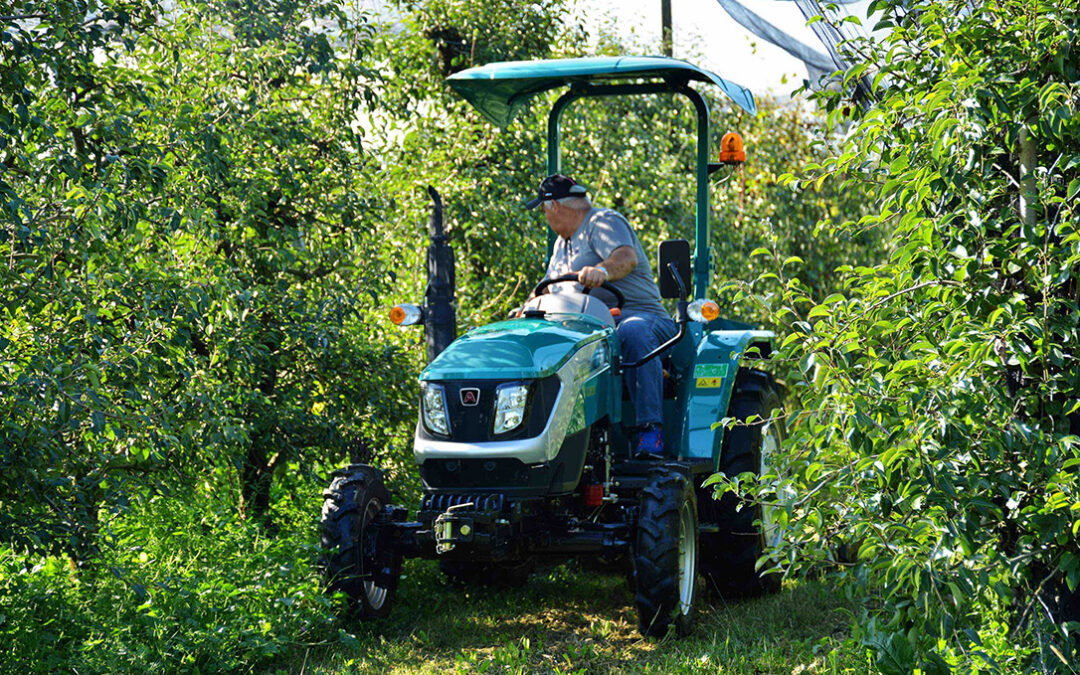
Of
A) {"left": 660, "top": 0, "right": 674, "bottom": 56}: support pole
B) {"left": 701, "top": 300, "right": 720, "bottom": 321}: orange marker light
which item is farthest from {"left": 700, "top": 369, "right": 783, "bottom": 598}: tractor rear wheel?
{"left": 660, "top": 0, "right": 674, "bottom": 56}: support pole

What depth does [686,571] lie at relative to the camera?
16.1ft

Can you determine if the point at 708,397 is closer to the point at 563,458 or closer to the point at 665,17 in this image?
the point at 563,458

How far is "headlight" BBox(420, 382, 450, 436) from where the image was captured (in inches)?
183

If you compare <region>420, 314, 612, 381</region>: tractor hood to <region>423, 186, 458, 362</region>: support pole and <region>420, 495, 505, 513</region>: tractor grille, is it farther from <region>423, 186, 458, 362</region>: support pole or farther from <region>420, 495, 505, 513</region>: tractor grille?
<region>420, 495, 505, 513</region>: tractor grille

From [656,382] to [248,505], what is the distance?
2507 mm

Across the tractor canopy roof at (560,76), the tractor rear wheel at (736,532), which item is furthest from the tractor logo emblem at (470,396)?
the tractor canopy roof at (560,76)

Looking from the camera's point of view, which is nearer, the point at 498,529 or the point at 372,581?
the point at 498,529

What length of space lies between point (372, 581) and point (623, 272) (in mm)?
1731

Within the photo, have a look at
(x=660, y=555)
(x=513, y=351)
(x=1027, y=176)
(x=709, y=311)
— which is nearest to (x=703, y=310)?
(x=709, y=311)

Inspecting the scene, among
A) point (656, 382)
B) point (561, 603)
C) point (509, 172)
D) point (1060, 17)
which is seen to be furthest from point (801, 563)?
point (509, 172)

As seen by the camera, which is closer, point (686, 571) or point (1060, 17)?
point (1060, 17)

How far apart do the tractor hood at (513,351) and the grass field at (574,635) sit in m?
1.02

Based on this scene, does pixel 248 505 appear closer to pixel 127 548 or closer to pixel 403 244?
pixel 127 548

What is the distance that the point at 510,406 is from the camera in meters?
4.56
